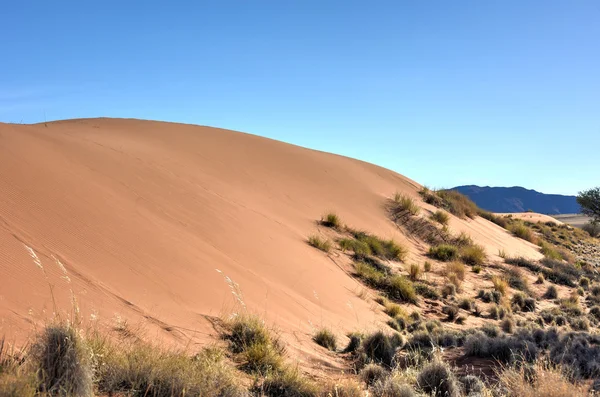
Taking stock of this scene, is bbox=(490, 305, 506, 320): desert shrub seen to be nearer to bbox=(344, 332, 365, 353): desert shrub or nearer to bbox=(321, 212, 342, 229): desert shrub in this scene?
bbox=(344, 332, 365, 353): desert shrub

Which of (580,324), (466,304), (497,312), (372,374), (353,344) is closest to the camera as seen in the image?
(372,374)

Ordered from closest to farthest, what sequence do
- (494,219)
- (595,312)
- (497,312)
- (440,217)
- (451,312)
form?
1. (451,312)
2. (497,312)
3. (595,312)
4. (440,217)
5. (494,219)

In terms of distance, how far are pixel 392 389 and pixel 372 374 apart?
0.92 m

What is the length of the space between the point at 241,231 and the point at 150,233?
3.08 metres

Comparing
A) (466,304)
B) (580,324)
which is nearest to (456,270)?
(466,304)

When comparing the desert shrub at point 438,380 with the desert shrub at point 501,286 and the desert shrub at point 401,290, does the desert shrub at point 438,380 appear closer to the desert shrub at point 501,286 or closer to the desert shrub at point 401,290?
the desert shrub at point 401,290

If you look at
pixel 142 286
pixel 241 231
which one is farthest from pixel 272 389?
pixel 241 231

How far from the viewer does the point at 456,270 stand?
46.5 feet

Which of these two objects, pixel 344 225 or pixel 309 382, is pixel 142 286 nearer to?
pixel 309 382

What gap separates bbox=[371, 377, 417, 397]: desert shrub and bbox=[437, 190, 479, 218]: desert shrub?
Answer: 60.0ft

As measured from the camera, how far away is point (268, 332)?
240 inches

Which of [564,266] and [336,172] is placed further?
[336,172]

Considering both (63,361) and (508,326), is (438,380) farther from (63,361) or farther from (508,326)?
(508,326)

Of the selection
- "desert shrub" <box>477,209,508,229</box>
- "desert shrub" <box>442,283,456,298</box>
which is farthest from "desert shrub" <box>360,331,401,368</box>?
"desert shrub" <box>477,209,508,229</box>
